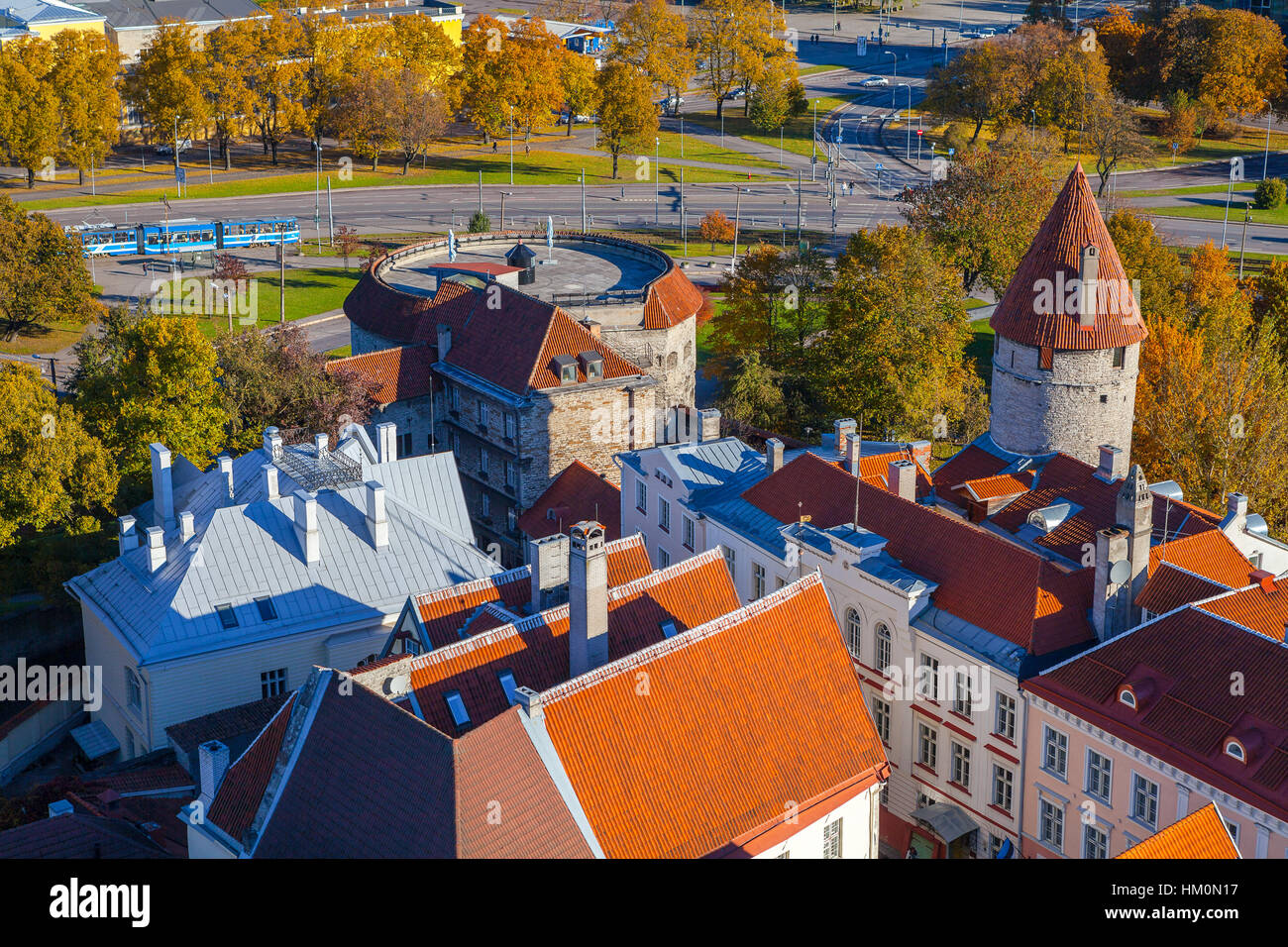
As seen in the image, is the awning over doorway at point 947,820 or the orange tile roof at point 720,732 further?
the awning over doorway at point 947,820

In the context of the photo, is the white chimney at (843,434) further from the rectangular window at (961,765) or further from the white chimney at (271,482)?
the white chimney at (271,482)

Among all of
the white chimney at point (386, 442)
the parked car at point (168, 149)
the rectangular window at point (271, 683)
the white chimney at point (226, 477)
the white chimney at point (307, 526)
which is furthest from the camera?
the parked car at point (168, 149)

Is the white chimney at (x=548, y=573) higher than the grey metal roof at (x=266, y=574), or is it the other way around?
the white chimney at (x=548, y=573)

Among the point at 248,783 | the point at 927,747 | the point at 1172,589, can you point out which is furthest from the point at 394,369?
the point at 1172,589

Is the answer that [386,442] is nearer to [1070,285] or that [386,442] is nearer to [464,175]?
[1070,285]

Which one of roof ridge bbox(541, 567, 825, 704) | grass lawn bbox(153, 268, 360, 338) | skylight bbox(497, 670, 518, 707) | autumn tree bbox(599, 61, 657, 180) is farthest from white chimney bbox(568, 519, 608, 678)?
autumn tree bbox(599, 61, 657, 180)

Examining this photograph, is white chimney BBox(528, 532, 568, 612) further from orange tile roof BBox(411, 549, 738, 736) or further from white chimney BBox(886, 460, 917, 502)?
white chimney BBox(886, 460, 917, 502)

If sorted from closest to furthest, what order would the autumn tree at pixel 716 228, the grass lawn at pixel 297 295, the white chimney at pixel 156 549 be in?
the white chimney at pixel 156 549, the grass lawn at pixel 297 295, the autumn tree at pixel 716 228

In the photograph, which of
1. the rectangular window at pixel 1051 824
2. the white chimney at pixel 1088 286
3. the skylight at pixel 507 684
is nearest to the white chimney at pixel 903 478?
the white chimney at pixel 1088 286
